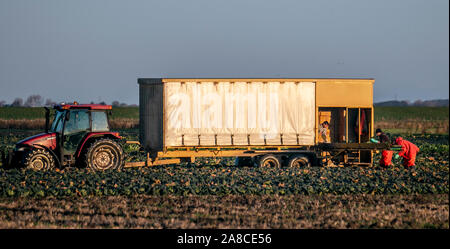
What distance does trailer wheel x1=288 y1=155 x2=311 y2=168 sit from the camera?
66.4ft

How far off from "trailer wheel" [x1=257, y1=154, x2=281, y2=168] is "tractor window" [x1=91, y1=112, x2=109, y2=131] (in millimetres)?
5927

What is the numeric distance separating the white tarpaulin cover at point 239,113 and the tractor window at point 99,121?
222 centimetres

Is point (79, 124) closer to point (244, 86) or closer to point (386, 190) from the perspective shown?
point (244, 86)

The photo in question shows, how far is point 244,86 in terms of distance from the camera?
64.8 feet

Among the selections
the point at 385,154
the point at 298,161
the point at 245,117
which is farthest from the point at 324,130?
the point at 245,117

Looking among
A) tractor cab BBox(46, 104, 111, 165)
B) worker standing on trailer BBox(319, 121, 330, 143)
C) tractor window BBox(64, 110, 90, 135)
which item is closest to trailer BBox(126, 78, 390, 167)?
worker standing on trailer BBox(319, 121, 330, 143)

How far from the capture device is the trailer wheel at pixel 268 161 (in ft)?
65.8

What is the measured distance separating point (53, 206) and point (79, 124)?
553 centimetres

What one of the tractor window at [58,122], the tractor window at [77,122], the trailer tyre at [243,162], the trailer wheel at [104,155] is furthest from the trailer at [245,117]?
the tractor window at [58,122]

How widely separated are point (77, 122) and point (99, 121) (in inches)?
30.3

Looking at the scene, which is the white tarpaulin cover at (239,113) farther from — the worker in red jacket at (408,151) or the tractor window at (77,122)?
the worker in red jacket at (408,151)

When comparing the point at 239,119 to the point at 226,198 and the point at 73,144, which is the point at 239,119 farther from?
the point at 73,144

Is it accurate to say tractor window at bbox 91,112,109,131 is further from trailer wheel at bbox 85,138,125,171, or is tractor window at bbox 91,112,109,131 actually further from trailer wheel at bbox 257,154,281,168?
trailer wheel at bbox 257,154,281,168
